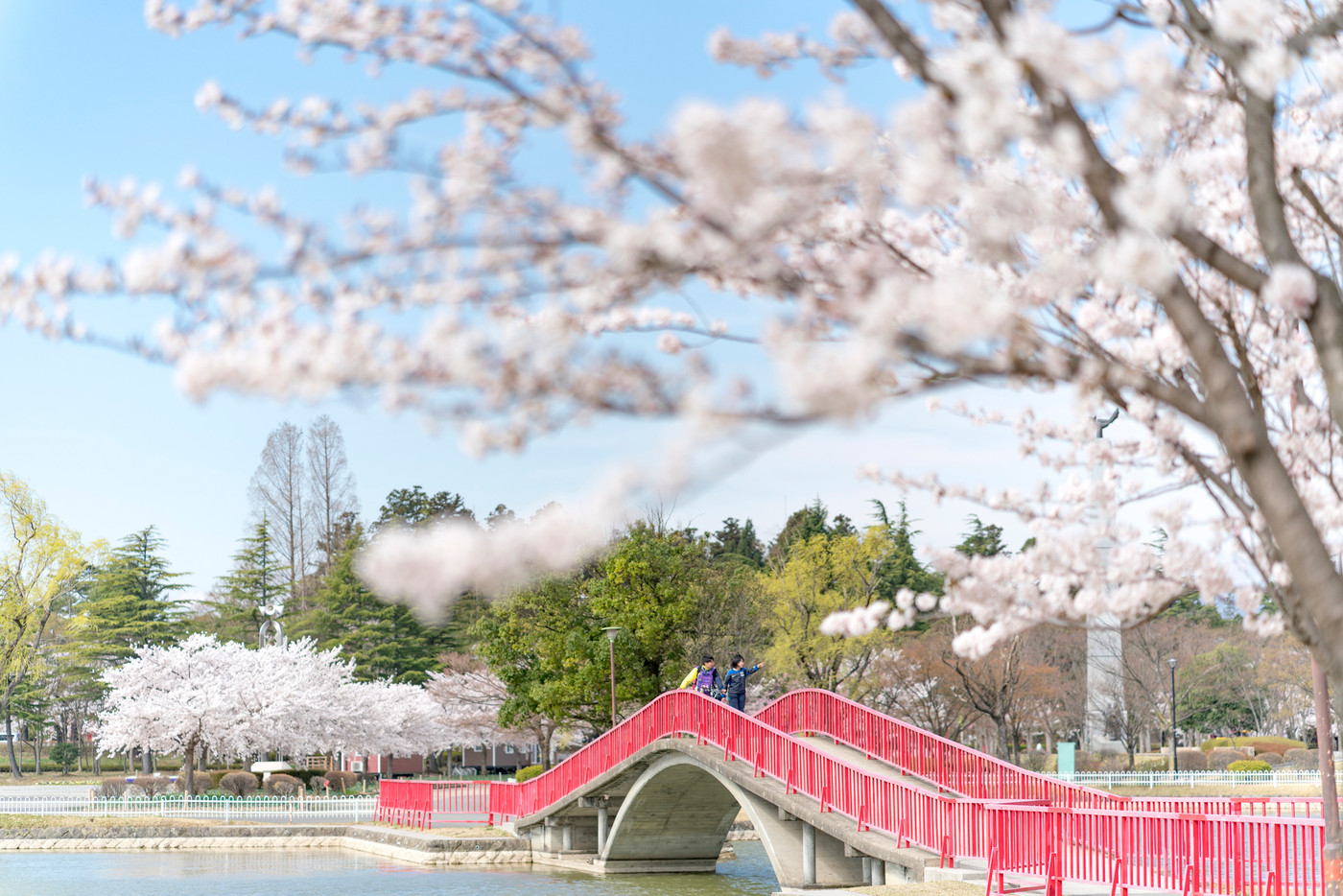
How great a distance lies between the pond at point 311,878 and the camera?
21422 millimetres

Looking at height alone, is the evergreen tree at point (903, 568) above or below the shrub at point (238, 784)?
above

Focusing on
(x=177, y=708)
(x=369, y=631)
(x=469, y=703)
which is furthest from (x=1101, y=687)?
(x=177, y=708)

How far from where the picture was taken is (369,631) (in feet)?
190

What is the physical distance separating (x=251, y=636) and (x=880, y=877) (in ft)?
169

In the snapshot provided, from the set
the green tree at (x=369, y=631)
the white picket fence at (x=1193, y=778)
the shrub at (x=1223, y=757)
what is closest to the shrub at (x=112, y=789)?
the green tree at (x=369, y=631)

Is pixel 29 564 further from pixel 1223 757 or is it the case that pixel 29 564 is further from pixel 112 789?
pixel 1223 757

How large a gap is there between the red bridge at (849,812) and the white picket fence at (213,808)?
207cm

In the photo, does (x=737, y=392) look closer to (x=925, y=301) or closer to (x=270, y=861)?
(x=925, y=301)

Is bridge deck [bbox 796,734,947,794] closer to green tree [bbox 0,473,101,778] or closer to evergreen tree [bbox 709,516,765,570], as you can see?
green tree [bbox 0,473,101,778]

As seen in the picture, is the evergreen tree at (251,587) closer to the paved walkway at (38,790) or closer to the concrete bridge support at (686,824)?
the paved walkway at (38,790)

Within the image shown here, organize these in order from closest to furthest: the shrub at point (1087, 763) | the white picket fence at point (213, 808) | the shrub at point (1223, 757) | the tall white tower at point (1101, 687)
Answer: the white picket fence at point (213, 808) < the shrub at point (1087, 763) < the shrub at point (1223, 757) < the tall white tower at point (1101, 687)

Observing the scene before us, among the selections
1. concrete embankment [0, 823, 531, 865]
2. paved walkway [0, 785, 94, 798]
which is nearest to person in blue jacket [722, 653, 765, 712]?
concrete embankment [0, 823, 531, 865]

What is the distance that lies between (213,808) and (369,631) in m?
26.9

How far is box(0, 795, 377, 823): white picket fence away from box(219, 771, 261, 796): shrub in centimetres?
229
